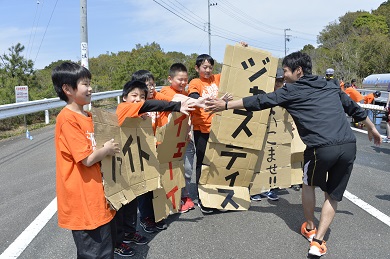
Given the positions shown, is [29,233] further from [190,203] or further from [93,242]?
[190,203]

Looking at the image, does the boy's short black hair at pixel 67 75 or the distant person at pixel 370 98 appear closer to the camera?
the boy's short black hair at pixel 67 75

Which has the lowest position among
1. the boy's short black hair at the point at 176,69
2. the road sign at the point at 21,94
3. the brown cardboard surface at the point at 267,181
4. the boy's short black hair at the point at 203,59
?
the brown cardboard surface at the point at 267,181

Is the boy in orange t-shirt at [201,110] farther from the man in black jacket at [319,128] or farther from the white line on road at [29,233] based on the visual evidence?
the white line on road at [29,233]

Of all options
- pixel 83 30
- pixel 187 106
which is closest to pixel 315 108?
pixel 187 106

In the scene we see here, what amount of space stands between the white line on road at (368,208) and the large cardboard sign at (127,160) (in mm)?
2684

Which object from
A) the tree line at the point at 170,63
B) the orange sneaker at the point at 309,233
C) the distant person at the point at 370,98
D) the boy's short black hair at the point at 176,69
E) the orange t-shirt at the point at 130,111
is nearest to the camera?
the orange t-shirt at the point at 130,111

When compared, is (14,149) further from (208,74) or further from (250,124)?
(250,124)

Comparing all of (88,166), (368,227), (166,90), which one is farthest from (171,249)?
(368,227)

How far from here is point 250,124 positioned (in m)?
4.07

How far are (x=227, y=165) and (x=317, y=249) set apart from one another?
1447mm

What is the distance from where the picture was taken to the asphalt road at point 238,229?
334 cm

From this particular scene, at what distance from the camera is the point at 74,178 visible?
2336 millimetres

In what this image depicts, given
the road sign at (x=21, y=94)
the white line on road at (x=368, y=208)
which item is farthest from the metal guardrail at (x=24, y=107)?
the white line on road at (x=368, y=208)

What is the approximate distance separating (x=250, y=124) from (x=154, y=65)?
79.0 ft
